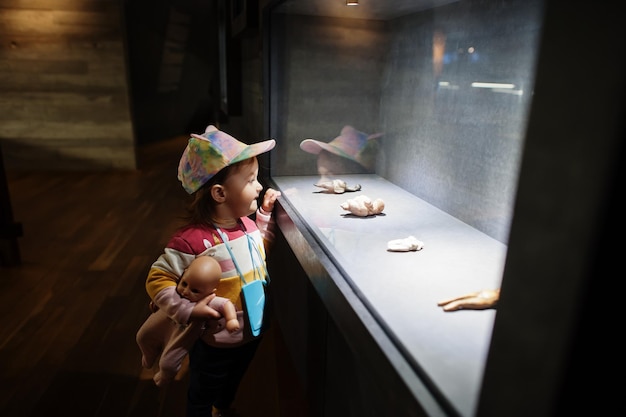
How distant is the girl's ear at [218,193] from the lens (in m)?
1.21

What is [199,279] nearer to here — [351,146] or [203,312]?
[203,312]

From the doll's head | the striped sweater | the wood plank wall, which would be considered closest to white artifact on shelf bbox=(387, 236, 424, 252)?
the striped sweater

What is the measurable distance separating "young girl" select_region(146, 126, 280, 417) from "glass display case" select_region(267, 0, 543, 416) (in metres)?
0.21

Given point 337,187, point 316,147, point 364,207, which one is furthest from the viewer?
point 316,147

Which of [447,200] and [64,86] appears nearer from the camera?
[447,200]

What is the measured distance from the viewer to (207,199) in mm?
1258

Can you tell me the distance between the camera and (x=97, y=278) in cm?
280

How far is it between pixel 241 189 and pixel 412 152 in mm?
925

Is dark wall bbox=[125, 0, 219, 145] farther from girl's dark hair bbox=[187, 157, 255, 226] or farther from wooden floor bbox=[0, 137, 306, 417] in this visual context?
girl's dark hair bbox=[187, 157, 255, 226]

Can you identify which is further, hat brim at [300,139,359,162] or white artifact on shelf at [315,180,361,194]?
hat brim at [300,139,359,162]

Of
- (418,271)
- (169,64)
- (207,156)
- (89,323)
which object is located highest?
(169,64)

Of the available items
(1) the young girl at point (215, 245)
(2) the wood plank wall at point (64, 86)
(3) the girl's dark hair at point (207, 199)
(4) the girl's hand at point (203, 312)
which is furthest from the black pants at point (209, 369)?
(2) the wood plank wall at point (64, 86)

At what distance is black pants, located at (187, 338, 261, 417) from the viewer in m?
1.38

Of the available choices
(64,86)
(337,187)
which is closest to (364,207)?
(337,187)
